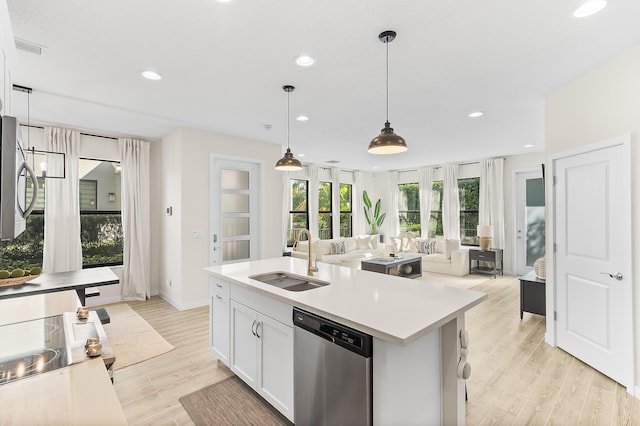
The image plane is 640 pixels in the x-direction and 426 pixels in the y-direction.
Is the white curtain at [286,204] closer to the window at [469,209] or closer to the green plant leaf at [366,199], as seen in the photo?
the green plant leaf at [366,199]

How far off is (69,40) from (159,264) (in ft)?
12.3

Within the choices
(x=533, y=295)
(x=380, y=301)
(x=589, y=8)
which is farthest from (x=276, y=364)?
(x=533, y=295)

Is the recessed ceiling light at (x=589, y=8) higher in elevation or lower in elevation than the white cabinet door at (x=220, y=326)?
higher

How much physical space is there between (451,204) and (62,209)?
25.0 feet

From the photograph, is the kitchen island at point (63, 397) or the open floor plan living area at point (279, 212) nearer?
the kitchen island at point (63, 397)

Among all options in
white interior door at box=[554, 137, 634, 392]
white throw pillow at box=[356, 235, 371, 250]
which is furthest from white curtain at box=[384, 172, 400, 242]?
white interior door at box=[554, 137, 634, 392]

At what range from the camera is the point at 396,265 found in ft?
19.5

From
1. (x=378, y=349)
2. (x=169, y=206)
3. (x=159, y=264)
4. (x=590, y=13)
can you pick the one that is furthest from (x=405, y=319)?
(x=159, y=264)

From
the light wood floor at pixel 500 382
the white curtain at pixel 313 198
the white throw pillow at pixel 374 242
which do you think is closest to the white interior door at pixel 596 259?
the light wood floor at pixel 500 382

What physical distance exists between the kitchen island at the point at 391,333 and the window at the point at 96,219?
348cm

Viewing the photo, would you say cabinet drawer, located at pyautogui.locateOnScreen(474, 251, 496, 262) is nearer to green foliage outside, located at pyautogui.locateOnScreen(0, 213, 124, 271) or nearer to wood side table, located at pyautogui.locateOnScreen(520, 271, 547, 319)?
wood side table, located at pyautogui.locateOnScreen(520, 271, 547, 319)

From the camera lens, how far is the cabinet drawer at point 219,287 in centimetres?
260

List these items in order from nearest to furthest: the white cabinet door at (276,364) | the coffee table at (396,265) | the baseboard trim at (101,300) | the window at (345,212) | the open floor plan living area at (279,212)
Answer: the open floor plan living area at (279,212) < the white cabinet door at (276,364) < the baseboard trim at (101,300) < the coffee table at (396,265) < the window at (345,212)

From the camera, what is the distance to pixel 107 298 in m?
4.65
